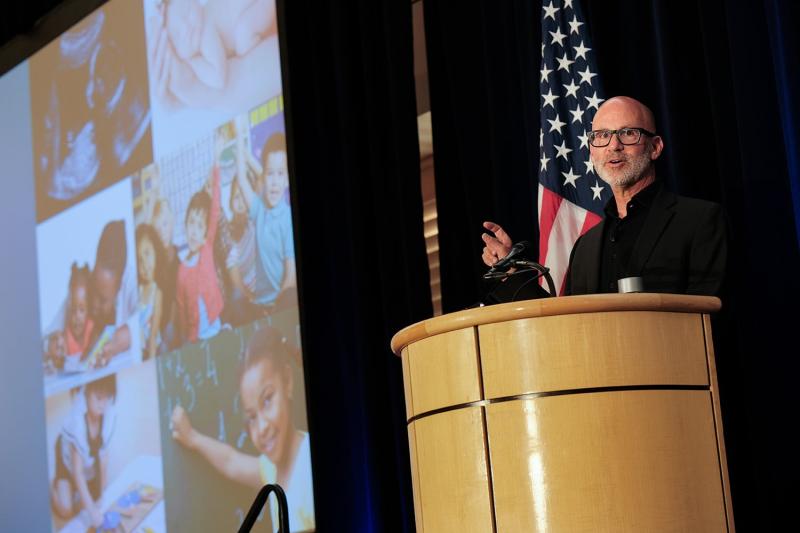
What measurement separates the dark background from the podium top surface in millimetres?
516

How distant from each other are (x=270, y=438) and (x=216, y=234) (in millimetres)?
985

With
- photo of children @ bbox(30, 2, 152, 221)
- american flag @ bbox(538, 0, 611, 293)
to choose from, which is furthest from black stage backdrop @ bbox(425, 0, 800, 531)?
photo of children @ bbox(30, 2, 152, 221)

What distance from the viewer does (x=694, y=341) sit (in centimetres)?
241

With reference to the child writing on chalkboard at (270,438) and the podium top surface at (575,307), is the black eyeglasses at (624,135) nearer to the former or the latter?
the podium top surface at (575,307)

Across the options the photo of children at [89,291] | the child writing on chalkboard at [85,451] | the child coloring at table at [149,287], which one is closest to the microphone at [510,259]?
the child coloring at table at [149,287]

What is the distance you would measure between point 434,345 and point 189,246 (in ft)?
10.2

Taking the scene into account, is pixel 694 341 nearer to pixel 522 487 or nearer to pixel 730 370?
pixel 522 487

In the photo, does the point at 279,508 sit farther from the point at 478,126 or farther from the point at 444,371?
the point at 478,126

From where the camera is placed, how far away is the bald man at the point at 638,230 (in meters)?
2.87

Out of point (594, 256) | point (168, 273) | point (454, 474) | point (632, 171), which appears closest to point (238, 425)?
point (168, 273)

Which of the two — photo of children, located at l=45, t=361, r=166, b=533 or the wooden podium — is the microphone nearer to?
the wooden podium

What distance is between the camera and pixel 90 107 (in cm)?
609

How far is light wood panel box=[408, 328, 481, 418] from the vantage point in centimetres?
239

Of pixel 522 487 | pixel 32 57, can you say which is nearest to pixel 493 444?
pixel 522 487
